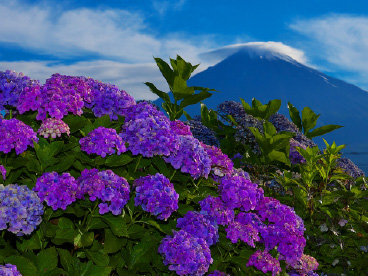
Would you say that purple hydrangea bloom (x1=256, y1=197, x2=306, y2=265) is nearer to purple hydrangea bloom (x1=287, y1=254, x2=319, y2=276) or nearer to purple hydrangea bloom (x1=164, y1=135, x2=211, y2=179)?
purple hydrangea bloom (x1=287, y1=254, x2=319, y2=276)

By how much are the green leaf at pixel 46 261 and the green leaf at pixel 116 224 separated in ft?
1.55

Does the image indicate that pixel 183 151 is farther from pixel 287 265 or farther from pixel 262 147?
pixel 262 147

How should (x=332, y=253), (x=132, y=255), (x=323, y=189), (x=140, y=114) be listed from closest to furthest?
(x=132, y=255), (x=140, y=114), (x=332, y=253), (x=323, y=189)

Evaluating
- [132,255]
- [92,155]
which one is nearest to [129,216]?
[132,255]

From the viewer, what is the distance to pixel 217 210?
157 inches

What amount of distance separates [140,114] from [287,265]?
219cm

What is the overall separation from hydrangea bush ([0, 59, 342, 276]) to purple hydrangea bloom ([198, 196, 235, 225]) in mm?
10

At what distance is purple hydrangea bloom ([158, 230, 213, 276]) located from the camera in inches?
133

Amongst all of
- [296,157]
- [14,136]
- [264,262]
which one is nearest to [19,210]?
[14,136]

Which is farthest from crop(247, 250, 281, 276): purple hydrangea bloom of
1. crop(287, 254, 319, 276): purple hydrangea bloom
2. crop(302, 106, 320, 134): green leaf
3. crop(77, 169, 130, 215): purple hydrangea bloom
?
crop(302, 106, 320, 134): green leaf

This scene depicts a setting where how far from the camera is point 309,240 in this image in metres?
5.48

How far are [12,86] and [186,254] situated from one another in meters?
2.62

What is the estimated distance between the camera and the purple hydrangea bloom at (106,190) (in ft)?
11.0

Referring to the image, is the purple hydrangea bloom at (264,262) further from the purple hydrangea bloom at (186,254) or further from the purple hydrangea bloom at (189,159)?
the purple hydrangea bloom at (189,159)
